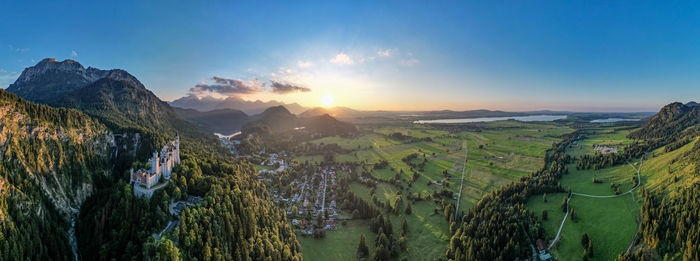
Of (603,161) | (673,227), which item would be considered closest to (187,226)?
(673,227)

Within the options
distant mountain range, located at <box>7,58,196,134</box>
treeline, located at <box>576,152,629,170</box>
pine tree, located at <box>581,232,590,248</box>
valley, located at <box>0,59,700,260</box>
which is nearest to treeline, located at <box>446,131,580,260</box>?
valley, located at <box>0,59,700,260</box>

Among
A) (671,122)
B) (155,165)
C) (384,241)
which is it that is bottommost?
(384,241)

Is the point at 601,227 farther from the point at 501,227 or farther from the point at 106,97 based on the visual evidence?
the point at 106,97

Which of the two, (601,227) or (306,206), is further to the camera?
(306,206)

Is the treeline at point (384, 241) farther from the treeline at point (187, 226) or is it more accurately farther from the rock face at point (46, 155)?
the rock face at point (46, 155)

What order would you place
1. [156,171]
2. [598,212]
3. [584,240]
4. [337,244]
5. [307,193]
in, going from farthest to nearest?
[307,193] → [337,244] → [598,212] → [584,240] → [156,171]

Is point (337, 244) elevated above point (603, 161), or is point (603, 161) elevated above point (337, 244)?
point (603, 161)

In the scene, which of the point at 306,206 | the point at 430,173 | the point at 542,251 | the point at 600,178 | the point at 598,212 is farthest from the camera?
the point at 430,173
